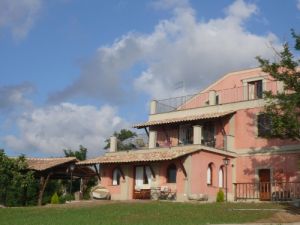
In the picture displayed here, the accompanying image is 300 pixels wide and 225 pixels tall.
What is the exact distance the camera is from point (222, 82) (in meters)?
38.3

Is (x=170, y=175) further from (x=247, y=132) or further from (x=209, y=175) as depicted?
(x=247, y=132)

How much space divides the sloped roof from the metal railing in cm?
1175

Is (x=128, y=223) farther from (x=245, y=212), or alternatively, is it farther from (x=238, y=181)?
(x=238, y=181)

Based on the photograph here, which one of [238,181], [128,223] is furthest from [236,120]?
[128,223]

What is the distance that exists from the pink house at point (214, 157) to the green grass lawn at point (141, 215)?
5.47 meters

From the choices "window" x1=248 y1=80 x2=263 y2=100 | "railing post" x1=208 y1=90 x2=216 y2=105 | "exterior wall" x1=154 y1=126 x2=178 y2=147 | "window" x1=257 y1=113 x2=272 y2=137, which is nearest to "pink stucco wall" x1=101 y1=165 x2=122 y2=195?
"exterior wall" x1=154 y1=126 x2=178 y2=147

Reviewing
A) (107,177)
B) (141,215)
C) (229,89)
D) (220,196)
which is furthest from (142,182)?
(141,215)

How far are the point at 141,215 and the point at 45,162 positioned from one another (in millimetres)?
15672

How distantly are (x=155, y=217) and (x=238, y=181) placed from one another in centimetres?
1236

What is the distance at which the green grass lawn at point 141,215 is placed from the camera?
2078 cm

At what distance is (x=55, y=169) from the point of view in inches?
1407

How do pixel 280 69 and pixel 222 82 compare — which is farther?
pixel 222 82

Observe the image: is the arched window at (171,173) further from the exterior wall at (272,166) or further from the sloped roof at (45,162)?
the sloped roof at (45,162)

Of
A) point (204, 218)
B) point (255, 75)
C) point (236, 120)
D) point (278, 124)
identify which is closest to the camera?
point (204, 218)
